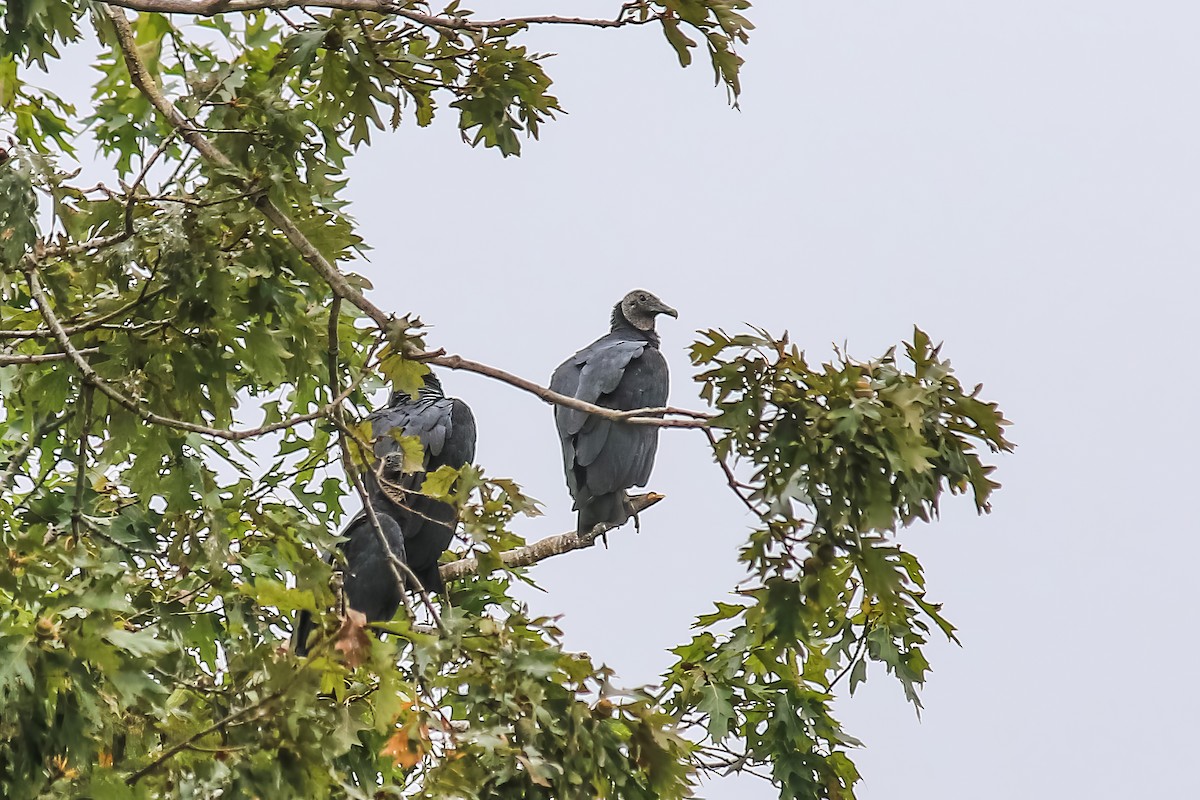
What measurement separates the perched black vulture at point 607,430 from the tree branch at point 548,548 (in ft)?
0.22

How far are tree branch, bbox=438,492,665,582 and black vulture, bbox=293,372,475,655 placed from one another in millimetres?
99

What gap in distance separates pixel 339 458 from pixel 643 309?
4354 mm

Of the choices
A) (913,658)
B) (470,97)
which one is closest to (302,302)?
(470,97)

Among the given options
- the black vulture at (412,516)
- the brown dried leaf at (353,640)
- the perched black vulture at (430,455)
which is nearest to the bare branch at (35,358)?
the brown dried leaf at (353,640)

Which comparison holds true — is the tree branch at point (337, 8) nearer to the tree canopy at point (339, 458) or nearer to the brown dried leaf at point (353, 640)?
the tree canopy at point (339, 458)

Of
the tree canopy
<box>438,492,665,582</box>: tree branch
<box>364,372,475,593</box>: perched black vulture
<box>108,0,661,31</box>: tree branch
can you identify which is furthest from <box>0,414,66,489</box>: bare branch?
<box>438,492,665,582</box>: tree branch

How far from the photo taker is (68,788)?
7.90 feet

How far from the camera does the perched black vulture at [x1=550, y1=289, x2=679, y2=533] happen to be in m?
6.07

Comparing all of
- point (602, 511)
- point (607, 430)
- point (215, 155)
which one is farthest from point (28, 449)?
point (602, 511)

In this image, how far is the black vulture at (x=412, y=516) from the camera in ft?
16.7

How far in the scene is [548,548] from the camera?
19.3 feet

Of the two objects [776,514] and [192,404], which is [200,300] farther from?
[776,514]

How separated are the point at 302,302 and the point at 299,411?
1.24 m

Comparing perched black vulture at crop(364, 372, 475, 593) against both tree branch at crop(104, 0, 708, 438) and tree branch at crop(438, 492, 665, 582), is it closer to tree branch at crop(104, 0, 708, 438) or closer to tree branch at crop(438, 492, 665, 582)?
tree branch at crop(438, 492, 665, 582)
